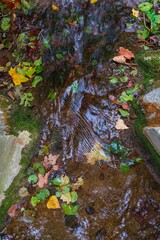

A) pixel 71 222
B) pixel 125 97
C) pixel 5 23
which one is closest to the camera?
pixel 71 222

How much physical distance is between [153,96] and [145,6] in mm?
1783

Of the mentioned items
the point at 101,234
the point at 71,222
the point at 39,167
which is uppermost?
the point at 39,167

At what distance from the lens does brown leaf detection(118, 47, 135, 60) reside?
14.9 ft

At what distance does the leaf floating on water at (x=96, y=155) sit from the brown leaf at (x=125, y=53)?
1.41 metres

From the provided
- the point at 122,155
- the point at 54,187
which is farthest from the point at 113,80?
the point at 54,187

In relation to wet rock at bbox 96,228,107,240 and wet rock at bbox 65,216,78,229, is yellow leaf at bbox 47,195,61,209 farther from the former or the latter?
wet rock at bbox 96,228,107,240

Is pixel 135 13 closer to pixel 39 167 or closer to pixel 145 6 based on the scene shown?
pixel 145 6

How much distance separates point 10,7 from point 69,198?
3602 millimetres

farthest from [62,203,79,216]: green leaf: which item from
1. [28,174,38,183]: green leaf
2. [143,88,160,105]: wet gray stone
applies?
[143,88,160,105]: wet gray stone

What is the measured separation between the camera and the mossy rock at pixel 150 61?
429 centimetres

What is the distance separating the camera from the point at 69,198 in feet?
12.7

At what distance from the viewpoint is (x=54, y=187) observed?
3986 mm

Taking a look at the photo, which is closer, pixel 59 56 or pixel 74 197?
pixel 74 197

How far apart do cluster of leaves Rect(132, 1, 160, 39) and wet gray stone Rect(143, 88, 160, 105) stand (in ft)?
3.54
